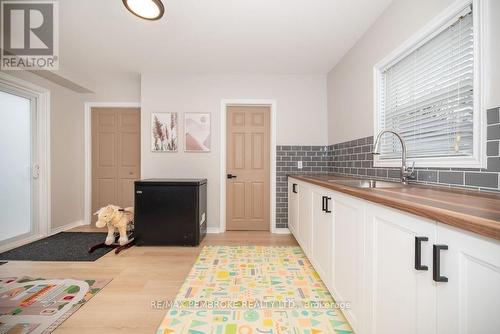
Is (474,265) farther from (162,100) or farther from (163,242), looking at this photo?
(162,100)

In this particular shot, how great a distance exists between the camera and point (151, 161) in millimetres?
3578

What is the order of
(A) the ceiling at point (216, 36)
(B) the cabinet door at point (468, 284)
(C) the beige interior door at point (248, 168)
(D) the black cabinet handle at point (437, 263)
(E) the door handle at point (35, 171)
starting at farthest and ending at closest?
1. (C) the beige interior door at point (248, 168)
2. (E) the door handle at point (35, 171)
3. (A) the ceiling at point (216, 36)
4. (D) the black cabinet handle at point (437, 263)
5. (B) the cabinet door at point (468, 284)

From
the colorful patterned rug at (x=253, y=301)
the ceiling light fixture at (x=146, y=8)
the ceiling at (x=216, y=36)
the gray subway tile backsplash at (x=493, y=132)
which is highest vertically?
the ceiling at (x=216, y=36)

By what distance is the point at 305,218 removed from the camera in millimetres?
2387

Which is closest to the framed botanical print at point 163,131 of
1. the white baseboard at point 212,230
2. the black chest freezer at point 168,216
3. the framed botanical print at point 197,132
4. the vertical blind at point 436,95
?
the framed botanical print at point 197,132

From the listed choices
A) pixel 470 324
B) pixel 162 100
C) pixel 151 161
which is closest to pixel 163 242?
pixel 151 161

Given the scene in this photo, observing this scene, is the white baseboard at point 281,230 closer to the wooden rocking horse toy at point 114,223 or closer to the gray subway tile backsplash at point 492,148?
the wooden rocking horse toy at point 114,223

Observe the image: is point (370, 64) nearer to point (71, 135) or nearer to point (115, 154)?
point (115, 154)

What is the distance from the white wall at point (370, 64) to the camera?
1.19 meters

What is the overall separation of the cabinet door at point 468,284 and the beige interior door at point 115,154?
4.01 m

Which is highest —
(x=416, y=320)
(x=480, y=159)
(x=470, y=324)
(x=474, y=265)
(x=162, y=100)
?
(x=162, y=100)

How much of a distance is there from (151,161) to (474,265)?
3660mm

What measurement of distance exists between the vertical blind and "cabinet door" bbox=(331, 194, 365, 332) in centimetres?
76

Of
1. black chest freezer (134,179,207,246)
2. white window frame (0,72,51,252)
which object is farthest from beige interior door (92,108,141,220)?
black chest freezer (134,179,207,246)
